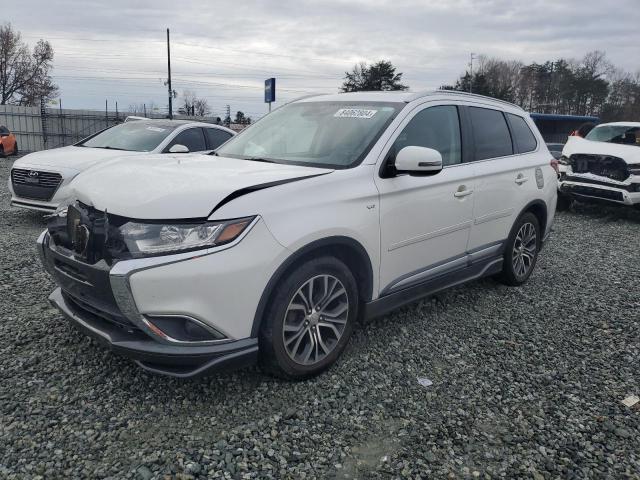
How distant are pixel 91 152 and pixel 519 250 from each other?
6.11 metres

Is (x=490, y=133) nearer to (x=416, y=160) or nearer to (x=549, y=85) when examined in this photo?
(x=416, y=160)

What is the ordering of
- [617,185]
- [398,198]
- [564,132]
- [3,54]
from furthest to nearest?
1. [3,54]
2. [564,132]
3. [617,185]
4. [398,198]

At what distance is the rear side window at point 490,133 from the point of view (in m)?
4.55

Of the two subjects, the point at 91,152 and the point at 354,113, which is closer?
the point at 354,113

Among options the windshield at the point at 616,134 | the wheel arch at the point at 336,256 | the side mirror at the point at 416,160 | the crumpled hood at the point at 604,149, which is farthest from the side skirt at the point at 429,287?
the windshield at the point at 616,134

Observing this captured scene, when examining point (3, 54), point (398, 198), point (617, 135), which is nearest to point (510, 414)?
point (398, 198)

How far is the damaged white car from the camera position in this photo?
951 cm

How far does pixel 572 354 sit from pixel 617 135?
8227 millimetres

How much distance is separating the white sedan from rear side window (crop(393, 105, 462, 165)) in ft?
10.5

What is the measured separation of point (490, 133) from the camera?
4.75 meters

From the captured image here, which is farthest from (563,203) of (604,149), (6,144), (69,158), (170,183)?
(6,144)

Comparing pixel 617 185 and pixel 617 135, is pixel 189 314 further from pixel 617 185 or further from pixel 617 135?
pixel 617 135

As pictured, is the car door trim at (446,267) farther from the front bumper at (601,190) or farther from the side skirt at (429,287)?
the front bumper at (601,190)

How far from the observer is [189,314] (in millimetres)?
2660
